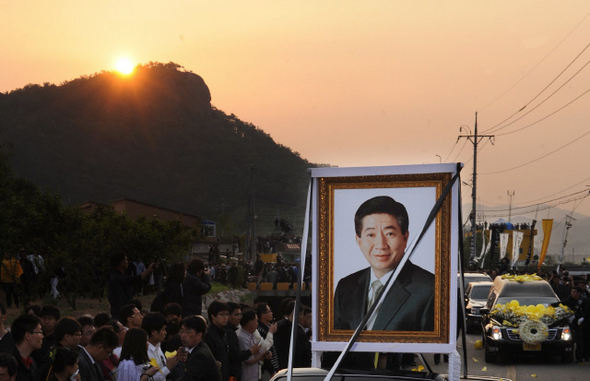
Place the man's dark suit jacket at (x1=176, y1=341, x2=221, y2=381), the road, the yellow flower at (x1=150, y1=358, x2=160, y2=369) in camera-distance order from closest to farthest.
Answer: the man's dark suit jacket at (x1=176, y1=341, x2=221, y2=381) → the yellow flower at (x1=150, y1=358, x2=160, y2=369) → the road

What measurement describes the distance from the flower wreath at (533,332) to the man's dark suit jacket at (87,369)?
1127 centimetres

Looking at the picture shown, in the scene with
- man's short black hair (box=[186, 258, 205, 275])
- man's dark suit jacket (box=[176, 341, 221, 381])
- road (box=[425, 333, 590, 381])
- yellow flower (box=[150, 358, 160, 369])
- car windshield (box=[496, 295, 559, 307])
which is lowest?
road (box=[425, 333, 590, 381])

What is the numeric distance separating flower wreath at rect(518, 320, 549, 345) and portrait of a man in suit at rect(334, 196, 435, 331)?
38.2 feet

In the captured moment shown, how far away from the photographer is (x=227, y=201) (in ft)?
504

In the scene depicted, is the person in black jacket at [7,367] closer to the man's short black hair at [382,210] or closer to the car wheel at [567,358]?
the man's short black hair at [382,210]

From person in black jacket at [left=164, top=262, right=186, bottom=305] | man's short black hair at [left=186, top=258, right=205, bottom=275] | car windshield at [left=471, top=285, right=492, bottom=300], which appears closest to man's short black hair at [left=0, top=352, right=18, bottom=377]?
person in black jacket at [left=164, top=262, right=186, bottom=305]

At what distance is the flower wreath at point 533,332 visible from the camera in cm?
1647

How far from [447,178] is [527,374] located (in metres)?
11.0

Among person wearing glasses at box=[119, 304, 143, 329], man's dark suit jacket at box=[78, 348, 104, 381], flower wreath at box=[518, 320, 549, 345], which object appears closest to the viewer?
man's dark suit jacket at box=[78, 348, 104, 381]

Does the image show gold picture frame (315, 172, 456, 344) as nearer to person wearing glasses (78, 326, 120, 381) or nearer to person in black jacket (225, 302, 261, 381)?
person wearing glasses (78, 326, 120, 381)

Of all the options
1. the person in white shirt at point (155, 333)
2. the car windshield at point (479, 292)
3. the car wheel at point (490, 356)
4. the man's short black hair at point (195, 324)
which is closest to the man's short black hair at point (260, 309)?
the person in white shirt at point (155, 333)

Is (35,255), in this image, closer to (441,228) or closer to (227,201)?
(441,228)

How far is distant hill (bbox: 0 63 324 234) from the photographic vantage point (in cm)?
14699

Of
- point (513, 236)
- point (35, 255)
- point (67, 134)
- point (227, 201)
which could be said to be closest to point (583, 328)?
point (35, 255)
